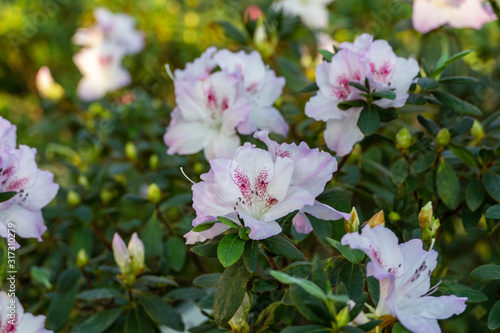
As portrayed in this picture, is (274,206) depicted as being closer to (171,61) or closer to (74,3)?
(171,61)

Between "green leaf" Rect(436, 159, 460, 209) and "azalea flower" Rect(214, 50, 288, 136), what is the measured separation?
0.34m

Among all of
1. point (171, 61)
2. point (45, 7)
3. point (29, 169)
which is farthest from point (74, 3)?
point (29, 169)

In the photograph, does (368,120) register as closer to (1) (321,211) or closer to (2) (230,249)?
(1) (321,211)

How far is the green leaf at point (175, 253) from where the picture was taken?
51.9 inches

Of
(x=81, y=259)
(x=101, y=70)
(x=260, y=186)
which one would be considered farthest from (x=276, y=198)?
(x=101, y=70)

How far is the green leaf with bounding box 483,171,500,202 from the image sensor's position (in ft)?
3.60

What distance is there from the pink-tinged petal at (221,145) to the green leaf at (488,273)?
0.52 m

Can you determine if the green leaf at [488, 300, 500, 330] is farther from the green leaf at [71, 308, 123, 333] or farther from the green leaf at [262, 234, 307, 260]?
the green leaf at [71, 308, 123, 333]

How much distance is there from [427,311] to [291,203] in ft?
0.81

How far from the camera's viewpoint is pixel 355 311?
746 millimetres

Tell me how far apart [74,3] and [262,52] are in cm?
181

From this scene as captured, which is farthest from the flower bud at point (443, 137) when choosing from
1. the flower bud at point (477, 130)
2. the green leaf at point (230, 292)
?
the green leaf at point (230, 292)

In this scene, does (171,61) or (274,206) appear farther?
(171,61)

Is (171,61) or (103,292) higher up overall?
(103,292)
